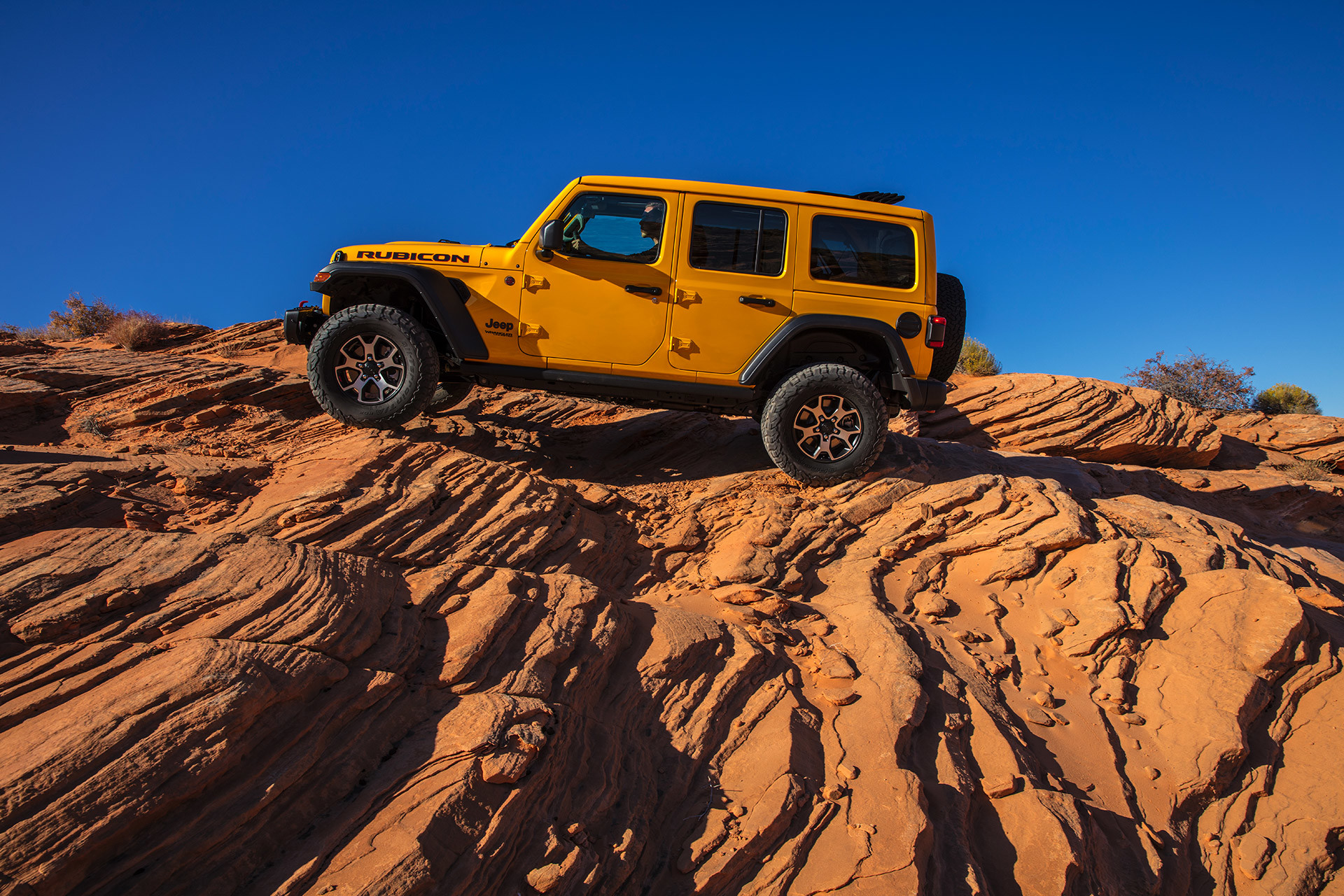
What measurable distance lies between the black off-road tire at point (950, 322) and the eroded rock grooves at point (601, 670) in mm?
905

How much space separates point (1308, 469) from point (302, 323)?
1414 centimetres

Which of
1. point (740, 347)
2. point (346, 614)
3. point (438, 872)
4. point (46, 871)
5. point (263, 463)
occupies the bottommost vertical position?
point (438, 872)

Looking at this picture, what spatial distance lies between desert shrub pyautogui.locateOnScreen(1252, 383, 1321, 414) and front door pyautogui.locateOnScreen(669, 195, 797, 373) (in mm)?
15802

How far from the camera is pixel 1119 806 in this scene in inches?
140

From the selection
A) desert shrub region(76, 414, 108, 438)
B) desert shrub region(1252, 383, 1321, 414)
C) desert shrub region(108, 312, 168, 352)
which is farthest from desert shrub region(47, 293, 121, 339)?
desert shrub region(1252, 383, 1321, 414)

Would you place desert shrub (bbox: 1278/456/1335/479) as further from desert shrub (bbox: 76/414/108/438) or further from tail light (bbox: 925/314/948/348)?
desert shrub (bbox: 76/414/108/438)

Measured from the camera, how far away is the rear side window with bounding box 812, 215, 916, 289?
5.80 m

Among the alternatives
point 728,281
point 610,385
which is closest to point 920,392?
point 728,281

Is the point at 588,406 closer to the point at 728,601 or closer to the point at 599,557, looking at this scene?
the point at 599,557

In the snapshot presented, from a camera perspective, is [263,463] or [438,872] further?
[263,463]

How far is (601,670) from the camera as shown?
355cm

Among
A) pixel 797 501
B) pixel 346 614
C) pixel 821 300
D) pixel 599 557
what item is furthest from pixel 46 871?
pixel 821 300

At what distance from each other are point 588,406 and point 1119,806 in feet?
18.9

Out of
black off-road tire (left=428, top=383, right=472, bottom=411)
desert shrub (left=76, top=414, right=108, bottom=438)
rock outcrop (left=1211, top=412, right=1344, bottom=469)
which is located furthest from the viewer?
rock outcrop (left=1211, top=412, right=1344, bottom=469)
